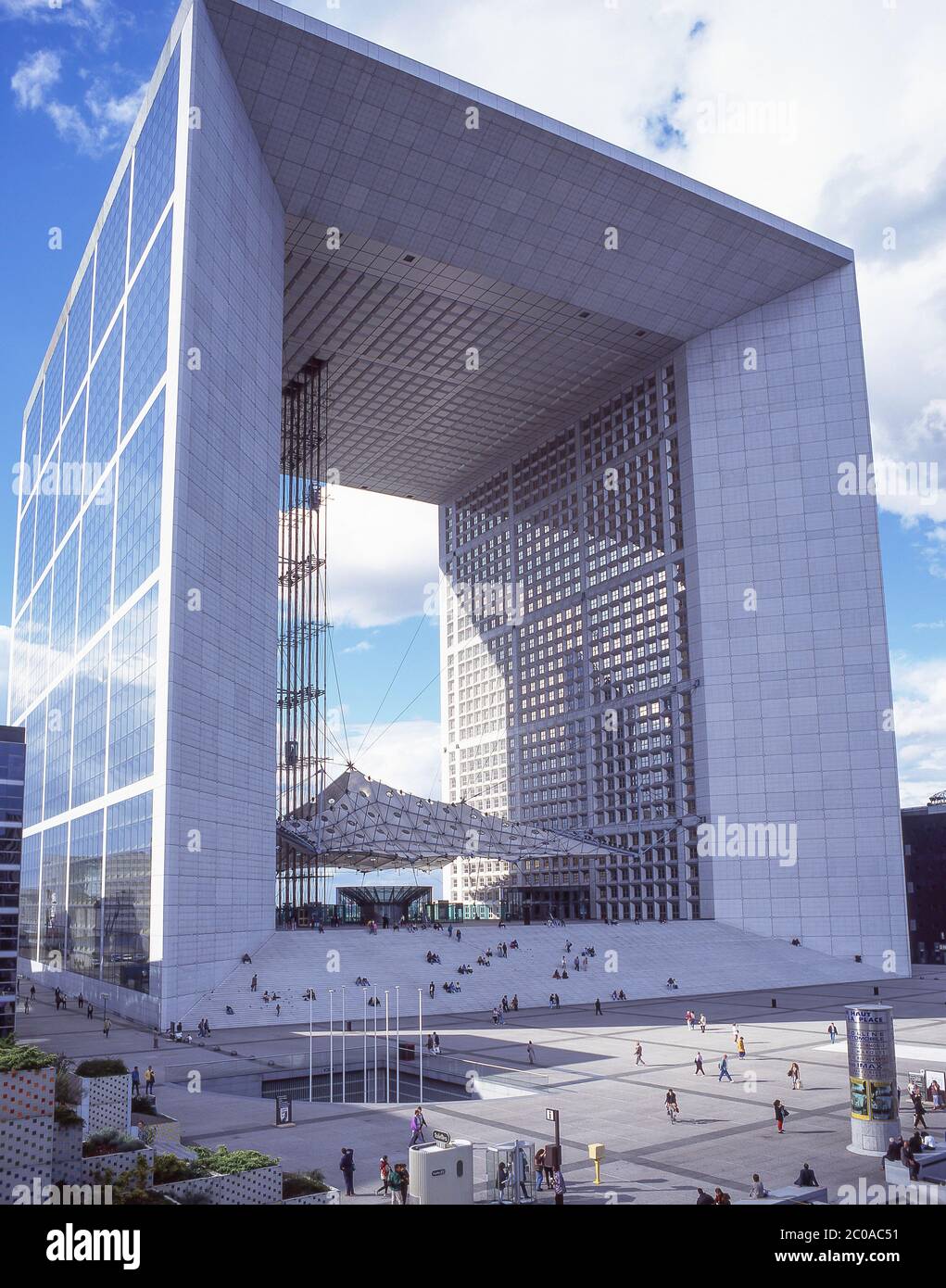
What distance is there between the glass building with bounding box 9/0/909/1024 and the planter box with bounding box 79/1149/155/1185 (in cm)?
3013

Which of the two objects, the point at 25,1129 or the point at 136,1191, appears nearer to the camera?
the point at 25,1129

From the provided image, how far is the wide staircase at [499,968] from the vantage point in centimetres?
5231

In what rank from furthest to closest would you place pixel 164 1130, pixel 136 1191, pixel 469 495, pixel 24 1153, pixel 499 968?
1. pixel 469 495
2. pixel 499 968
3. pixel 164 1130
4. pixel 136 1191
5. pixel 24 1153

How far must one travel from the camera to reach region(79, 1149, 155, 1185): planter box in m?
17.7

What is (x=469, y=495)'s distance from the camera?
381 feet

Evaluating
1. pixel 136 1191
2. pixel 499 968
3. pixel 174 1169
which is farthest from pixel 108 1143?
pixel 499 968

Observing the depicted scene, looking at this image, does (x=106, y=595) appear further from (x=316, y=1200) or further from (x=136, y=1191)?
(x=136, y=1191)

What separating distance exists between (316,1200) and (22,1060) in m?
5.17

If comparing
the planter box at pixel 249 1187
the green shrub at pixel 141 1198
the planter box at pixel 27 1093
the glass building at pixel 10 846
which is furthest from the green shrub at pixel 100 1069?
the glass building at pixel 10 846

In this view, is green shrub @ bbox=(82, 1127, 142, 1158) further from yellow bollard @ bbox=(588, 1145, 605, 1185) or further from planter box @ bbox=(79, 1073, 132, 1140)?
yellow bollard @ bbox=(588, 1145, 605, 1185)

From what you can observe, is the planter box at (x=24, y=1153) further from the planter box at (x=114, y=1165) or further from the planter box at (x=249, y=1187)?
the planter box at (x=249, y=1187)

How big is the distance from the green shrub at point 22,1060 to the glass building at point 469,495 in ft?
104

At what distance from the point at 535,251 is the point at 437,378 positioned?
1865 cm
